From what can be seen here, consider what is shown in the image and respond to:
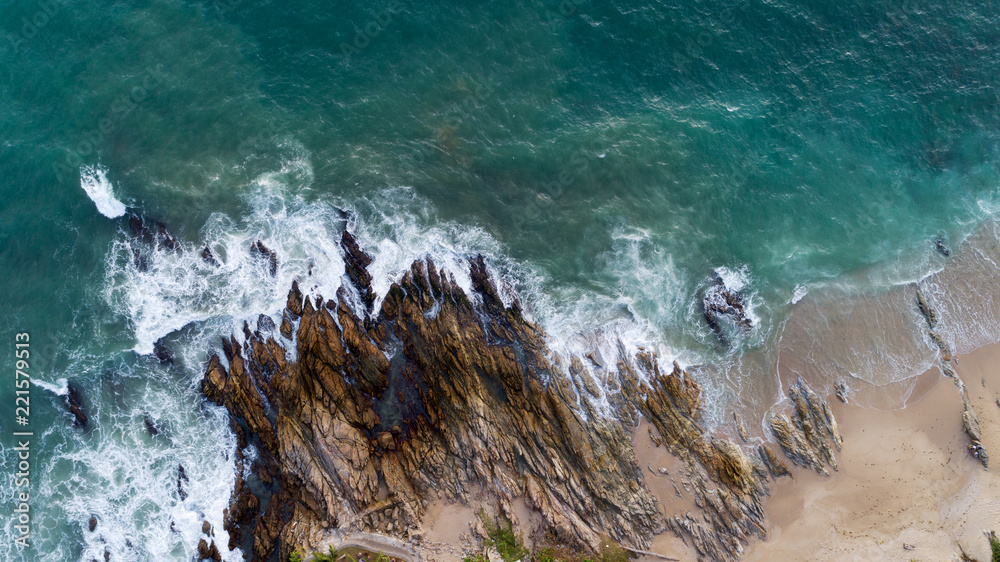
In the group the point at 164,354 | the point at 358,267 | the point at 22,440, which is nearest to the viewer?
the point at 22,440

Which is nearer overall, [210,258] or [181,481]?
[181,481]

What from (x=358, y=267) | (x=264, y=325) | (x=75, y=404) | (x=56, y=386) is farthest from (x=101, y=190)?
(x=358, y=267)

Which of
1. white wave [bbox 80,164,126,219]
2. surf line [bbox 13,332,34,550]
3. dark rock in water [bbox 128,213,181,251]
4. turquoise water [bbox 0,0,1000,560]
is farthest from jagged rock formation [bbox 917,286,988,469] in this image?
surf line [bbox 13,332,34,550]

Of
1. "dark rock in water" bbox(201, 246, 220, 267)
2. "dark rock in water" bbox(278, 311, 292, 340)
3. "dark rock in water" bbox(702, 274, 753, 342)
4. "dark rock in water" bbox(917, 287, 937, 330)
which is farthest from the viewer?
"dark rock in water" bbox(201, 246, 220, 267)

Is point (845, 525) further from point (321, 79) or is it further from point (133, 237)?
point (133, 237)

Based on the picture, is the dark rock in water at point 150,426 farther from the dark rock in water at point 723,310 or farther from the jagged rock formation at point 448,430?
the dark rock in water at point 723,310

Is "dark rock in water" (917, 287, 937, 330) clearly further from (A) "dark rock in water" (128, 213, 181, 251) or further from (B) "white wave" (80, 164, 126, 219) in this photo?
(B) "white wave" (80, 164, 126, 219)

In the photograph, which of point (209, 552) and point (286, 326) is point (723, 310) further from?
point (209, 552)
